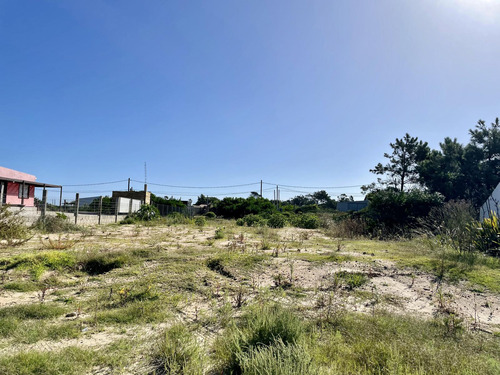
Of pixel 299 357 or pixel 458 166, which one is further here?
pixel 458 166

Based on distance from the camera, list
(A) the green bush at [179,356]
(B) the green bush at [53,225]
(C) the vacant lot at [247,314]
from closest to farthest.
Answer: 1. (A) the green bush at [179,356]
2. (C) the vacant lot at [247,314]
3. (B) the green bush at [53,225]

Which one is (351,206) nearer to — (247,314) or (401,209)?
(401,209)

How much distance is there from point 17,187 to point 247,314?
26501 millimetres

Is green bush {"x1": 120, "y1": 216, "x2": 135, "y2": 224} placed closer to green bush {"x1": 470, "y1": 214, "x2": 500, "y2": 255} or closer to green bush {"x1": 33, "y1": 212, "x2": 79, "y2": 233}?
green bush {"x1": 33, "y1": 212, "x2": 79, "y2": 233}

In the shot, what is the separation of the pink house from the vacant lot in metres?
20.1

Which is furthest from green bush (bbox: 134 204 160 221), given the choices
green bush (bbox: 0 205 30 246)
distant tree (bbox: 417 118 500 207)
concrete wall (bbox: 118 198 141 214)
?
distant tree (bbox: 417 118 500 207)

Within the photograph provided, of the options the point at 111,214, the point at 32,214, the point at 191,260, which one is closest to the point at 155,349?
the point at 191,260

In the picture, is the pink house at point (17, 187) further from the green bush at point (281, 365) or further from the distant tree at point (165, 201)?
the green bush at point (281, 365)

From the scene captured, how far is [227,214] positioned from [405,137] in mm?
17897

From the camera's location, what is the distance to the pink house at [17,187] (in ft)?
66.8

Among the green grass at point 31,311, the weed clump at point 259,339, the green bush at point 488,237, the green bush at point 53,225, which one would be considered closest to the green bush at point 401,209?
the green bush at point 488,237

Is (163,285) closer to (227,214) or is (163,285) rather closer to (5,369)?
(5,369)

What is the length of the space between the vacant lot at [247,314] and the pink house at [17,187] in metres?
20.1

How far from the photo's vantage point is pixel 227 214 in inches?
1100
